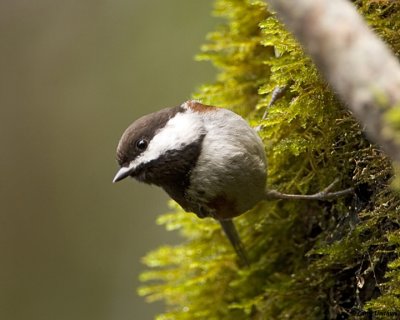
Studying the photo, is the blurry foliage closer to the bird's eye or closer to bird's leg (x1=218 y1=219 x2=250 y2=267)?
bird's leg (x1=218 y1=219 x2=250 y2=267)

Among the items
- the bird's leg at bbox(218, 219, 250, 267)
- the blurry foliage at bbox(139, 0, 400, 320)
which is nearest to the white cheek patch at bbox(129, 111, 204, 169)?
the blurry foliage at bbox(139, 0, 400, 320)

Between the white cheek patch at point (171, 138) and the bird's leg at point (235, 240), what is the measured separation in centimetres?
48

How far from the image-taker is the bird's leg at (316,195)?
2.29m

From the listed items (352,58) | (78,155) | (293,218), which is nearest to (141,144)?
(293,218)

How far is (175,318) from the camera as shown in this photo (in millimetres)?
3055

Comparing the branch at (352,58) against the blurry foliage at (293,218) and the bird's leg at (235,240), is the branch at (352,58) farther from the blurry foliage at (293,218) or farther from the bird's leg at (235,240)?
the bird's leg at (235,240)

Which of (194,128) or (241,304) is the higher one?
(194,128)

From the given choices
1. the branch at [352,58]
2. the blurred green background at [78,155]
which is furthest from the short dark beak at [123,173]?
the blurred green background at [78,155]

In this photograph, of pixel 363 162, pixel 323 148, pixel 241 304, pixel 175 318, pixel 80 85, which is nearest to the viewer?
pixel 363 162

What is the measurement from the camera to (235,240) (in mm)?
2875

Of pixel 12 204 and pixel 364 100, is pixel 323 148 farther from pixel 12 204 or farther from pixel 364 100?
pixel 12 204

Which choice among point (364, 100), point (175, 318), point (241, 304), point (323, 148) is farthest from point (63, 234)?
point (364, 100)

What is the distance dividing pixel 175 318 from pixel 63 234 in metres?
3.55

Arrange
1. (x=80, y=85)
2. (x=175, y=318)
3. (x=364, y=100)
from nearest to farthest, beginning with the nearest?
(x=364, y=100), (x=175, y=318), (x=80, y=85)
